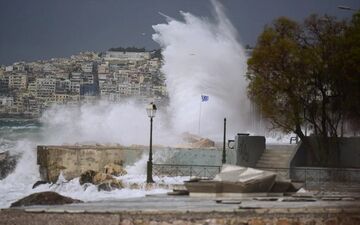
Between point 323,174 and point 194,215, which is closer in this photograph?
point 194,215

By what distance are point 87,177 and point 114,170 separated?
818 millimetres

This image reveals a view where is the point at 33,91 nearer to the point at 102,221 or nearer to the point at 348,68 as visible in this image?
the point at 348,68

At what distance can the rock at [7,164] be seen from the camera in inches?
989

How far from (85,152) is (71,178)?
940mm

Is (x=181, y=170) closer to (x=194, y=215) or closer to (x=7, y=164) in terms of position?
(x=7, y=164)

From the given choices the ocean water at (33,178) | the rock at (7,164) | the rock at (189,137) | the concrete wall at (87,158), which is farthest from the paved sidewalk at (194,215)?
the rock at (189,137)

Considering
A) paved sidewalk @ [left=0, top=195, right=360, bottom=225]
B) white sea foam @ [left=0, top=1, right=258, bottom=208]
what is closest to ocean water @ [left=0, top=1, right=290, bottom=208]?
white sea foam @ [left=0, top=1, right=258, bottom=208]

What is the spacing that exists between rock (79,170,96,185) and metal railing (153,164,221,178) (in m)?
1.87

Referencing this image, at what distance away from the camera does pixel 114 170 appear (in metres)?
20.7

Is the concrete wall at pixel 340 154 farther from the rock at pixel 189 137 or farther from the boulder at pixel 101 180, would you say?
the rock at pixel 189 137

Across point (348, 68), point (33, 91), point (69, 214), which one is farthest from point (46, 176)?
point (69, 214)

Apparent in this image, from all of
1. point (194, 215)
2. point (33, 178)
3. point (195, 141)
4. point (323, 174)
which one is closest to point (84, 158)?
point (33, 178)

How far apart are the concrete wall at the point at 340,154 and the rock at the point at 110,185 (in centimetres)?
461

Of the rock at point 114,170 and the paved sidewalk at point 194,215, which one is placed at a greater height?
the paved sidewalk at point 194,215
